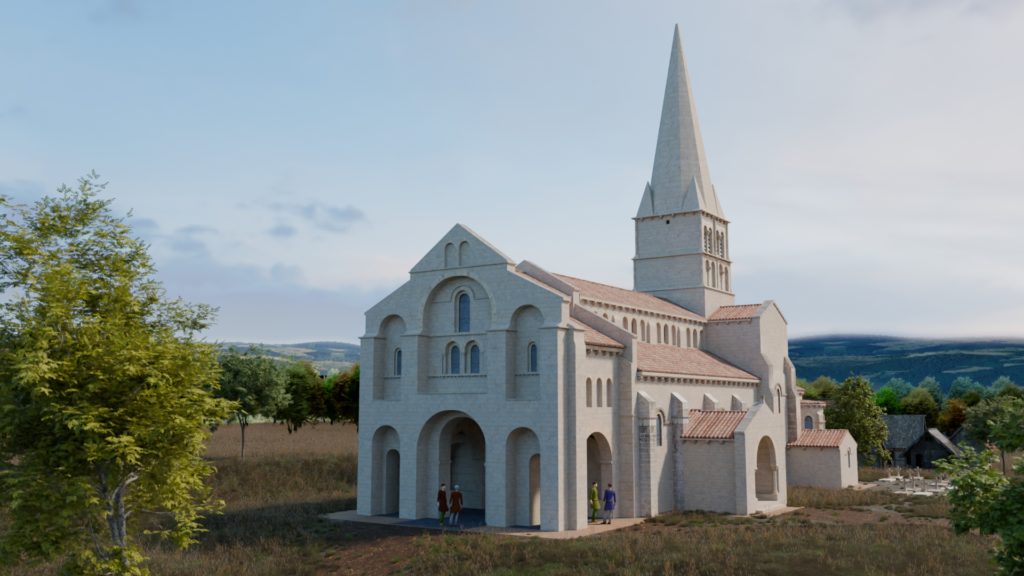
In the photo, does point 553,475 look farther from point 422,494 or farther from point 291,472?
point 291,472

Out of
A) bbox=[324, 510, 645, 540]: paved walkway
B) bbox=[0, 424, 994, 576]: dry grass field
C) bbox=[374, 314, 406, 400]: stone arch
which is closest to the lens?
bbox=[0, 424, 994, 576]: dry grass field

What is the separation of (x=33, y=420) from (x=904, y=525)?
33132 mm

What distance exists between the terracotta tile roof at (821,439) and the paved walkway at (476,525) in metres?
18.9

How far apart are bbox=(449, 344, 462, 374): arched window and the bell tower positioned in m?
21.9

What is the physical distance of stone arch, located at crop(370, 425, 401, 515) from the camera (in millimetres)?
41562

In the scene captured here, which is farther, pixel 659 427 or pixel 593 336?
pixel 659 427

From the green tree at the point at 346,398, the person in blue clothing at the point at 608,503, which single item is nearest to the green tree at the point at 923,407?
the green tree at the point at 346,398

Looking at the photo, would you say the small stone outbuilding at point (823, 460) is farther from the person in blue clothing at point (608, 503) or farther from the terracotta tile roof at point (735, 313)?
the person in blue clothing at point (608, 503)

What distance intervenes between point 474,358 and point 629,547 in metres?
13.3

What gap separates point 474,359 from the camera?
40000 millimetres

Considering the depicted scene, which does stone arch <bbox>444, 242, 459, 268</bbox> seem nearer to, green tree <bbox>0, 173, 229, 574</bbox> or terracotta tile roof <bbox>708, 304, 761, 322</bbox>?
green tree <bbox>0, 173, 229, 574</bbox>

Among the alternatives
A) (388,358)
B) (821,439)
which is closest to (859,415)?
(821,439)

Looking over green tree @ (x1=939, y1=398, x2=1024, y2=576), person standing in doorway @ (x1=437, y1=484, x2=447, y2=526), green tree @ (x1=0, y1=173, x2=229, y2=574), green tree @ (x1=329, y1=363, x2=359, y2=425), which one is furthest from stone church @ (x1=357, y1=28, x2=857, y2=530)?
green tree @ (x1=329, y1=363, x2=359, y2=425)

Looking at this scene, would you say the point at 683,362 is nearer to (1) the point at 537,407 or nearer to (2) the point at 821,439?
(2) the point at 821,439
